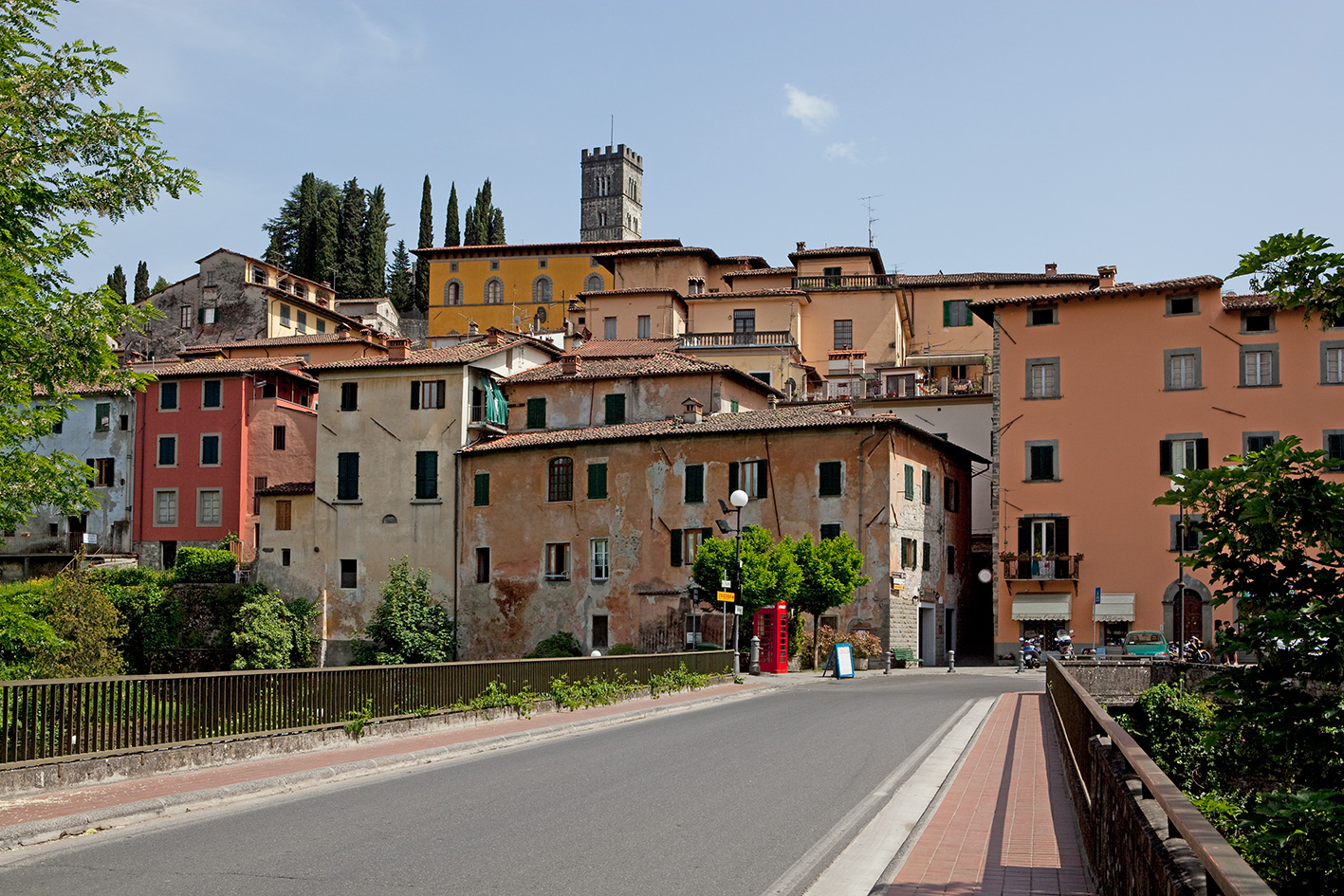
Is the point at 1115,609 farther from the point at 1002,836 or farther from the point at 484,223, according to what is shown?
the point at 484,223

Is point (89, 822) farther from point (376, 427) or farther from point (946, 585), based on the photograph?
point (376, 427)

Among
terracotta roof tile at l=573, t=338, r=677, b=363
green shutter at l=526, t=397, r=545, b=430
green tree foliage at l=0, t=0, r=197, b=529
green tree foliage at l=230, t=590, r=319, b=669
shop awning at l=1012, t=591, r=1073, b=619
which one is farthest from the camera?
terracotta roof tile at l=573, t=338, r=677, b=363

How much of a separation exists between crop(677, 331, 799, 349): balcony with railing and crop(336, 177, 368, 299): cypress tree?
41234 mm

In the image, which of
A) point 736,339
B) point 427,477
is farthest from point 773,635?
point 736,339

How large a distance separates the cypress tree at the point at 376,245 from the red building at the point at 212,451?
38.7 meters

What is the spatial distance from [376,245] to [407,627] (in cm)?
5674

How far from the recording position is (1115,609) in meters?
50.2

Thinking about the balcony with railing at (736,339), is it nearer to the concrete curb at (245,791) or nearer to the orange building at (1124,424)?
the orange building at (1124,424)

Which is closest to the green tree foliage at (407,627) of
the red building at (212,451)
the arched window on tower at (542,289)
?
the red building at (212,451)

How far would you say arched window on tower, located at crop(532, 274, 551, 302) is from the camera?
321ft

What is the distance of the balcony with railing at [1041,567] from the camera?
51250 millimetres

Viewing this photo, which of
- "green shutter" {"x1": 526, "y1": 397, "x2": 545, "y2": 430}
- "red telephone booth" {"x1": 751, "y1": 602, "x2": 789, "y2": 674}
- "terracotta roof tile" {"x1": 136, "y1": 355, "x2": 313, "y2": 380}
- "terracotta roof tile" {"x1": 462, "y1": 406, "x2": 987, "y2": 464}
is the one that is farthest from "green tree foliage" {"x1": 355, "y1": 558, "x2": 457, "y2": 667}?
"red telephone booth" {"x1": 751, "y1": 602, "x2": 789, "y2": 674}

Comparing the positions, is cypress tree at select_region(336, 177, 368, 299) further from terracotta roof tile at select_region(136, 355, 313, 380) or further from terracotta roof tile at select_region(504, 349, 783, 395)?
terracotta roof tile at select_region(504, 349, 783, 395)

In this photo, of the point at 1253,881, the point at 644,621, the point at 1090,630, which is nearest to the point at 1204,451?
the point at 1090,630
